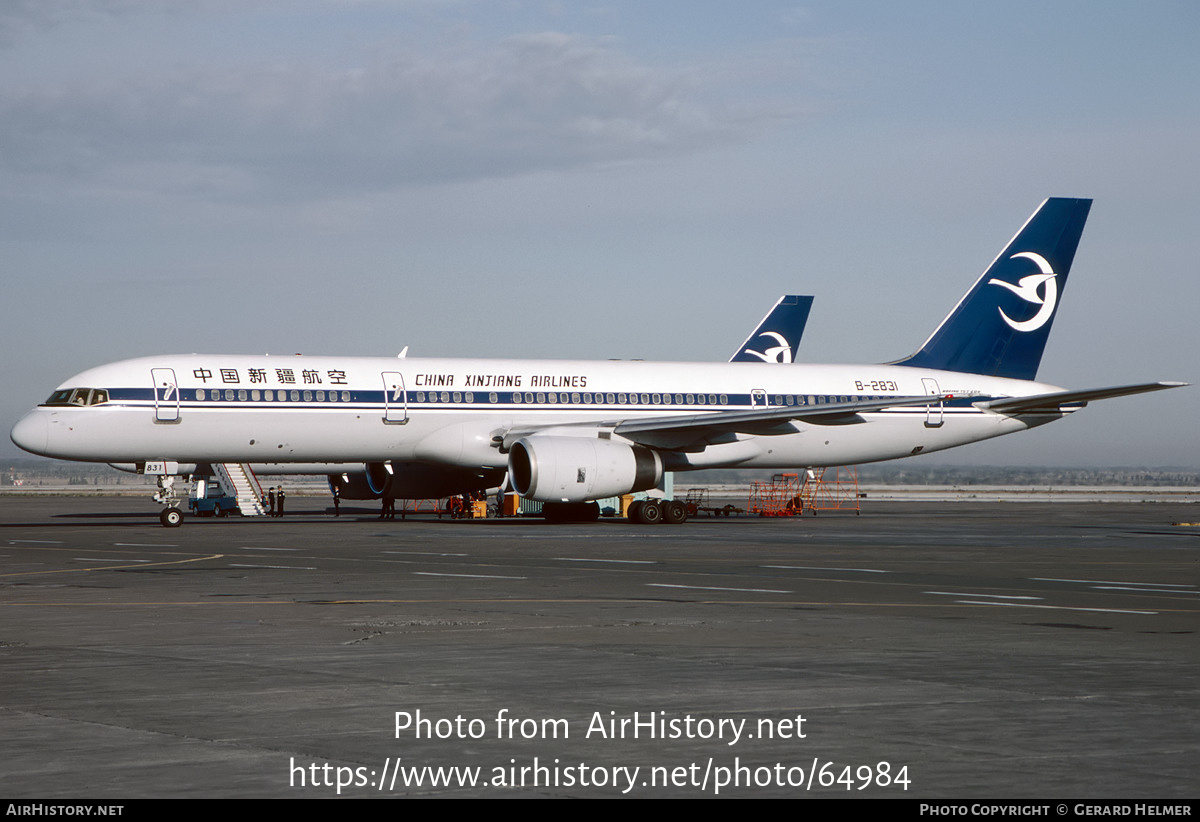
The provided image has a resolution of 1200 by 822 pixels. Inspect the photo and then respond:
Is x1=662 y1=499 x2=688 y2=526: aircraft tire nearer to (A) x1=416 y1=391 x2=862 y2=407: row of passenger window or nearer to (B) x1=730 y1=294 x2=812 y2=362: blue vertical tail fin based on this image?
(A) x1=416 y1=391 x2=862 y2=407: row of passenger window

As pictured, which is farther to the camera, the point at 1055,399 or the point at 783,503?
the point at 783,503

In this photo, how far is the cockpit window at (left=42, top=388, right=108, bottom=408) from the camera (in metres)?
34.8

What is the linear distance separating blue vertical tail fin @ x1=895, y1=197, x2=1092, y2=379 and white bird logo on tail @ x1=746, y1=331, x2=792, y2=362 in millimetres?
13398

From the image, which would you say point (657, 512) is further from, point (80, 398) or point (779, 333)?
point (779, 333)

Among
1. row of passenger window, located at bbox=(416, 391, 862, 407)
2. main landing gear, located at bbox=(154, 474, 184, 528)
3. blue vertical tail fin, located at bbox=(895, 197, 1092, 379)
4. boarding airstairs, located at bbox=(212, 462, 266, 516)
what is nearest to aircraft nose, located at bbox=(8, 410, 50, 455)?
main landing gear, located at bbox=(154, 474, 184, 528)

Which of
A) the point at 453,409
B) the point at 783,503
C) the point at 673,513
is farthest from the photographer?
the point at 783,503

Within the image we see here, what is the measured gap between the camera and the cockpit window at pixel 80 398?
34.8 meters

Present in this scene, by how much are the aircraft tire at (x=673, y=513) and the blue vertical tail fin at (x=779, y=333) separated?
19123 millimetres

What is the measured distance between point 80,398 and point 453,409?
9.38m

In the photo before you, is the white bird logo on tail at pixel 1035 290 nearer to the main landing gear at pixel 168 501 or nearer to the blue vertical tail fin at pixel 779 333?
the blue vertical tail fin at pixel 779 333

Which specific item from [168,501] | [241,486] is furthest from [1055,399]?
[241,486]

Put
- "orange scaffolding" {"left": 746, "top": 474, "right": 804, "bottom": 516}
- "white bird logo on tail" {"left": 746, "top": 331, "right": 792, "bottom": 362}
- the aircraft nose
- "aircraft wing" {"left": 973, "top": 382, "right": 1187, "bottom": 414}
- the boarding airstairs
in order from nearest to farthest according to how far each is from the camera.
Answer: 1. the aircraft nose
2. "aircraft wing" {"left": 973, "top": 382, "right": 1187, "bottom": 414}
3. the boarding airstairs
4. "orange scaffolding" {"left": 746, "top": 474, "right": 804, "bottom": 516}
5. "white bird logo on tail" {"left": 746, "top": 331, "right": 792, "bottom": 362}

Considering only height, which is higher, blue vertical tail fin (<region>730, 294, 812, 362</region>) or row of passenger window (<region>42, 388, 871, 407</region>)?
blue vertical tail fin (<region>730, 294, 812, 362</region>)

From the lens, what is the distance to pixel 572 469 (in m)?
35.1
